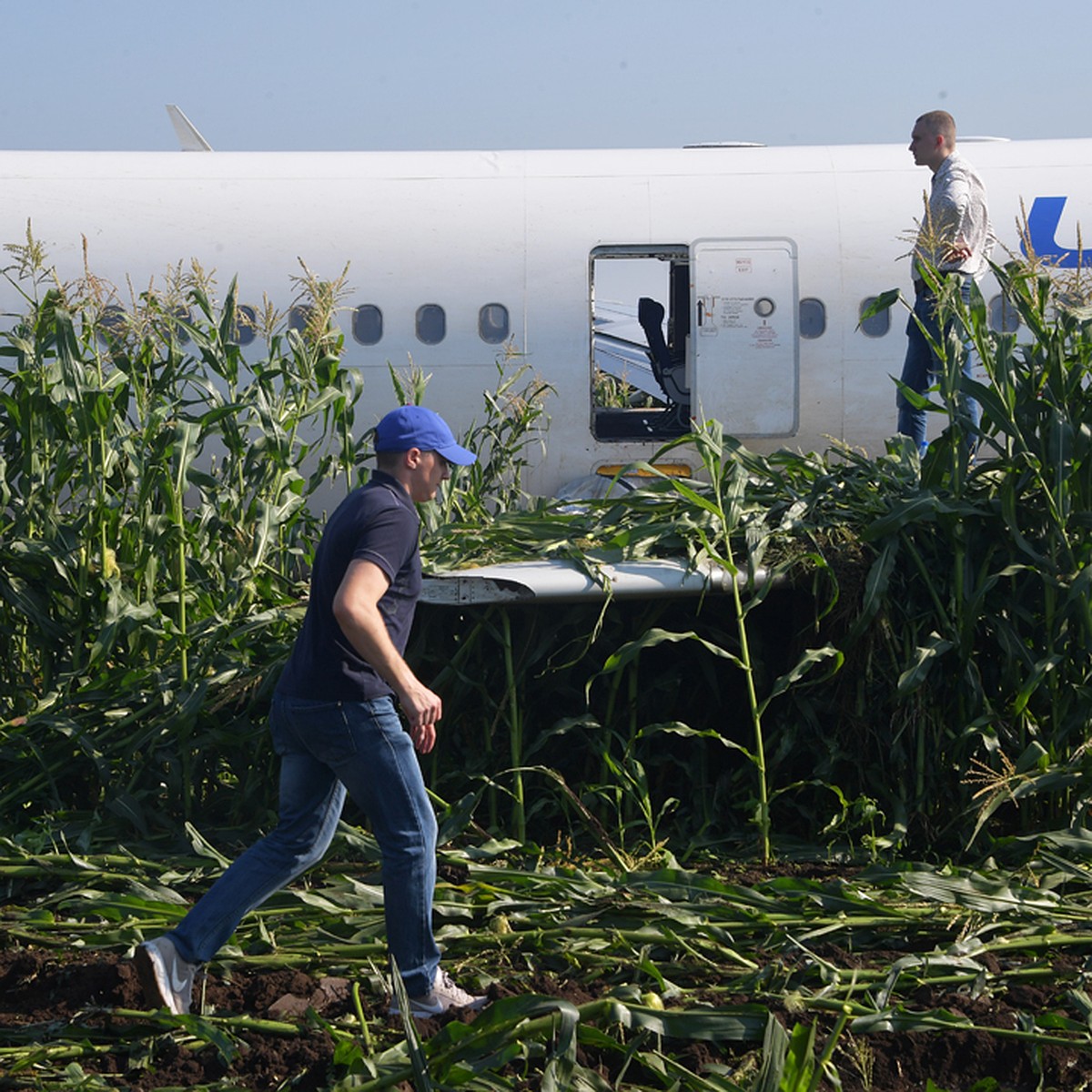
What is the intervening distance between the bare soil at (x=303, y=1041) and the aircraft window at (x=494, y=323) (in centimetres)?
755

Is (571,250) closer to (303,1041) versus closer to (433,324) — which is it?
(433,324)

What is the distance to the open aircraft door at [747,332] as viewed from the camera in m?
11.2

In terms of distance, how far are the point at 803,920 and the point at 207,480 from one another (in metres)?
3.65

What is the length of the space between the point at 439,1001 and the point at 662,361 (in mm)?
9747

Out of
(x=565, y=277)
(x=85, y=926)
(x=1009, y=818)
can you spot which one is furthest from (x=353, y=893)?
(x=565, y=277)

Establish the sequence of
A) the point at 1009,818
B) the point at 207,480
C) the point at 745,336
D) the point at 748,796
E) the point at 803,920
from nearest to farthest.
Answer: the point at 803,920, the point at 1009,818, the point at 748,796, the point at 207,480, the point at 745,336

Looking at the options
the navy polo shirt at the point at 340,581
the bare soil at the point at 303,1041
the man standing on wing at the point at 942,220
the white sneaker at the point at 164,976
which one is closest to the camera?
the bare soil at the point at 303,1041

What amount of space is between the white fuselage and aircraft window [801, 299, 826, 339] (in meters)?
0.01

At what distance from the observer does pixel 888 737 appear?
5.57 m

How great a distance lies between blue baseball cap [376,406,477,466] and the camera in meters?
4.37

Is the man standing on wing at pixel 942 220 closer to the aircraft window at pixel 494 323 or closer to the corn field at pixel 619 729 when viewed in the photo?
the corn field at pixel 619 729

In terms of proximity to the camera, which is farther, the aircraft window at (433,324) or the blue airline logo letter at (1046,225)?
the aircraft window at (433,324)

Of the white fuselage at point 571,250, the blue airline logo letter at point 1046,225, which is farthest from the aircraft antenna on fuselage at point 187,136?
the blue airline logo letter at point 1046,225

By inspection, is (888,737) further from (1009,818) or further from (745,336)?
(745,336)
